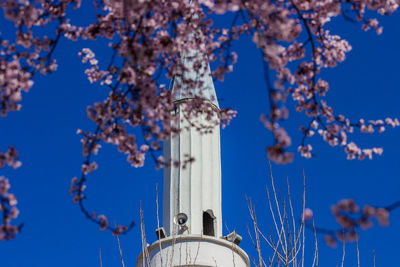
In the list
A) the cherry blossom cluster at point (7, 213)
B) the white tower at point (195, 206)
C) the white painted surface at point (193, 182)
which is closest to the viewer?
the cherry blossom cluster at point (7, 213)

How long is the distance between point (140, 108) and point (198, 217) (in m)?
7.40

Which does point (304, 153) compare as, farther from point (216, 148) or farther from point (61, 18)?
point (216, 148)

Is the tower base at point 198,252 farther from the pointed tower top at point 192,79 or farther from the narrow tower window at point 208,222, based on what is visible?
the pointed tower top at point 192,79

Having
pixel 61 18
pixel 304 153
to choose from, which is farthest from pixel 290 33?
pixel 61 18

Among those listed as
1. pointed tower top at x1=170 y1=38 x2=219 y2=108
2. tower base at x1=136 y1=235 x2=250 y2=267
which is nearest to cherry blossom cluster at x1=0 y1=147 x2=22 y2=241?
pointed tower top at x1=170 y1=38 x2=219 y2=108

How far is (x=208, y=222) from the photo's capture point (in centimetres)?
1195

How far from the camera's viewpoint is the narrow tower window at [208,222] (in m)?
11.8

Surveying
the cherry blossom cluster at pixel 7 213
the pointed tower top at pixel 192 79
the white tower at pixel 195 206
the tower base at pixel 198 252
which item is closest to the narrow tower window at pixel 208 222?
the white tower at pixel 195 206

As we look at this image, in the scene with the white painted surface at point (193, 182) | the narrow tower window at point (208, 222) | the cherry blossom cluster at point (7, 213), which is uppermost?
the white painted surface at point (193, 182)

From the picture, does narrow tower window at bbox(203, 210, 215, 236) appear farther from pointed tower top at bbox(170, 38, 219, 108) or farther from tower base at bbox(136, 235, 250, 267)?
pointed tower top at bbox(170, 38, 219, 108)

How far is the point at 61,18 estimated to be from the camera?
4.91 metres

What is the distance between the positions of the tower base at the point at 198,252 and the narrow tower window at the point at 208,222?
494 millimetres

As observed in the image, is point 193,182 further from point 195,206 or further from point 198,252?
point 198,252

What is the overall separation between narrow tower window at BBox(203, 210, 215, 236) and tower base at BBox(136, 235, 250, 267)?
0.49 m
